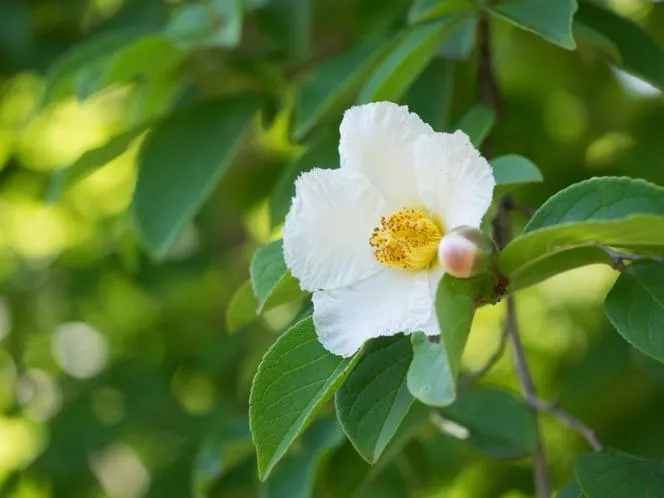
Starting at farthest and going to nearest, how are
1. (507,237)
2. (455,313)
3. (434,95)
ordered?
(434,95)
(507,237)
(455,313)

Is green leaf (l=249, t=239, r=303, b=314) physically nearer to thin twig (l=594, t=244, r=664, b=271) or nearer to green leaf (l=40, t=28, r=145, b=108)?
thin twig (l=594, t=244, r=664, b=271)

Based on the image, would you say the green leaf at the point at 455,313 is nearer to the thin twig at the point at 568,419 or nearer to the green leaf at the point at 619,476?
the green leaf at the point at 619,476

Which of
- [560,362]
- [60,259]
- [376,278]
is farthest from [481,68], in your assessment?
[60,259]

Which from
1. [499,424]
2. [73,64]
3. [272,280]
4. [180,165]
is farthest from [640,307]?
[73,64]

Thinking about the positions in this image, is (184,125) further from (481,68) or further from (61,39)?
(61,39)

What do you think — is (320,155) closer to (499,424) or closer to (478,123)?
(478,123)

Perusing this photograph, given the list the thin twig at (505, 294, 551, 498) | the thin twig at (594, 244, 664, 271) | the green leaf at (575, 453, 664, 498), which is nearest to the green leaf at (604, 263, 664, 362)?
the thin twig at (594, 244, 664, 271)

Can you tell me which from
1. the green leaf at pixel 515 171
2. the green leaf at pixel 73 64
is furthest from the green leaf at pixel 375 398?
the green leaf at pixel 73 64
